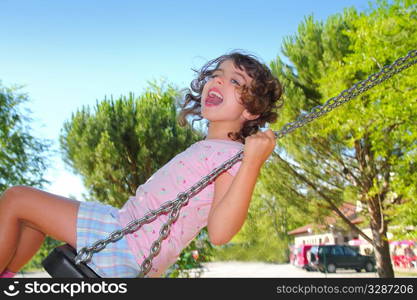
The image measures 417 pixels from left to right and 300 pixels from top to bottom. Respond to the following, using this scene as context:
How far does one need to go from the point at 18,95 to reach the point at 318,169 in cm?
1229

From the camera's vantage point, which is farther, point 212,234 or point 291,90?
point 291,90

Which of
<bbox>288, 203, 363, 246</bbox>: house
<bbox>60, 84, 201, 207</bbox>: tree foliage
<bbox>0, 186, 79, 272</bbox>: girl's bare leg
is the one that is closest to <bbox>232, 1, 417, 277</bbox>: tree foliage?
<bbox>60, 84, 201, 207</bbox>: tree foliage

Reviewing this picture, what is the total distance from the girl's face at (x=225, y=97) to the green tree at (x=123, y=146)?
11.9m

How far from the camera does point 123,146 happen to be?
577 inches

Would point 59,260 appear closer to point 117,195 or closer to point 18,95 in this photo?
point 117,195

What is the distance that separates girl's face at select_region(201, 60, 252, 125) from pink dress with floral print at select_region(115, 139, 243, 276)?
0.16 m

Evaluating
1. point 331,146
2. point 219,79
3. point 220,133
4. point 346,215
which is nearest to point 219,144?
point 220,133

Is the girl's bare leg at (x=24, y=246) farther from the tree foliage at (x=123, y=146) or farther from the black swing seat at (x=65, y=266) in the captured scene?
the tree foliage at (x=123, y=146)

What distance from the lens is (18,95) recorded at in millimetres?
18625

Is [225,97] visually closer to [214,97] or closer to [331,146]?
[214,97]

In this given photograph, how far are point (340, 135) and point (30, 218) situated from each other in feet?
44.7

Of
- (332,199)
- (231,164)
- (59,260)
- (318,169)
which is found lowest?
(59,260)

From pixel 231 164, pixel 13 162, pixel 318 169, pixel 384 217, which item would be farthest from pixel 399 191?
pixel 13 162

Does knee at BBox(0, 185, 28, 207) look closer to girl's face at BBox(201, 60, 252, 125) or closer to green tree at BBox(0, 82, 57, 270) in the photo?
girl's face at BBox(201, 60, 252, 125)
